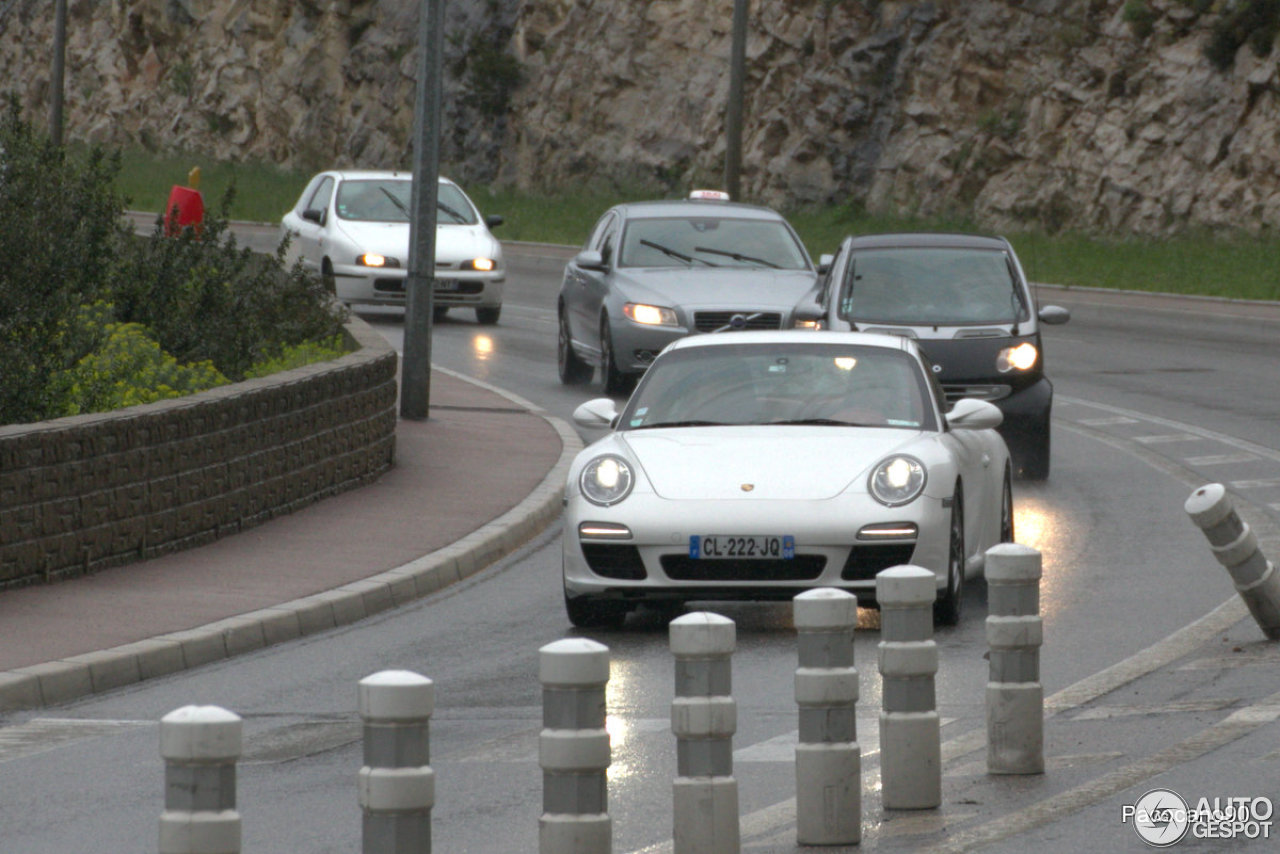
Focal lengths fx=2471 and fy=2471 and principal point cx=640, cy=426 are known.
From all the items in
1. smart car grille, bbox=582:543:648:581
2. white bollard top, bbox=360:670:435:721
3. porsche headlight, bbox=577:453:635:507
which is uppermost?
white bollard top, bbox=360:670:435:721

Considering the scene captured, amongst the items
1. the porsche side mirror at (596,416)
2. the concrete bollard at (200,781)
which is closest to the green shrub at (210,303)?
the porsche side mirror at (596,416)

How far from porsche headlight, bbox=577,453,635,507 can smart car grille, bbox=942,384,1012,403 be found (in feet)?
21.6

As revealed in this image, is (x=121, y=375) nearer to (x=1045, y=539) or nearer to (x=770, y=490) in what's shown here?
(x=1045, y=539)

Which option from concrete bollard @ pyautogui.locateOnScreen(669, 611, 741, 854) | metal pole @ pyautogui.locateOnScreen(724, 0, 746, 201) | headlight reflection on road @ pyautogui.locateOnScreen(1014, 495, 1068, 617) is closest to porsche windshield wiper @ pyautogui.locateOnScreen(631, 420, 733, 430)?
headlight reflection on road @ pyautogui.locateOnScreen(1014, 495, 1068, 617)

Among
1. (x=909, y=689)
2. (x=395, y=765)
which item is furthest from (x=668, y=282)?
(x=395, y=765)

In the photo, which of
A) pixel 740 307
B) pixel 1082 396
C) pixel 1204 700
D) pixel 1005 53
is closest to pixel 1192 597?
pixel 1204 700

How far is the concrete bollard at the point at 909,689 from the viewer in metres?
7.14

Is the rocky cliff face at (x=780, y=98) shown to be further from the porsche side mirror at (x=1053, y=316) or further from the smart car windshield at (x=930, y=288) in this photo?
the smart car windshield at (x=930, y=288)

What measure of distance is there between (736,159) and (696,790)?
36.8 m

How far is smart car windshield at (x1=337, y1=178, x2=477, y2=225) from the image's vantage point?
3042cm

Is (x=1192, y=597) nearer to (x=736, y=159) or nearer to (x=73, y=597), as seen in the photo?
(x=73, y=597)

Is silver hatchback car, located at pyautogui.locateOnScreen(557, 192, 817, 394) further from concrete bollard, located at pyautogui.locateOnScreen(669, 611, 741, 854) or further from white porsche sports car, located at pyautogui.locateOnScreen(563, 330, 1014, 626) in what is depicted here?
concrete bollard, located at pyautogui.locateOnScreen(669, 611, 741, 854)

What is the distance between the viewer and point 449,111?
226ft

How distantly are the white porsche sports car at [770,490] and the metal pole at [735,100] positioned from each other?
94.5 feet
